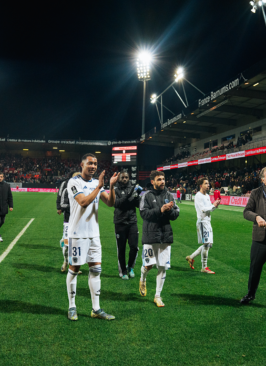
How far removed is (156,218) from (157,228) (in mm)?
159

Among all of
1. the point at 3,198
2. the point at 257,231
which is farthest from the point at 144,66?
the point at 257,231

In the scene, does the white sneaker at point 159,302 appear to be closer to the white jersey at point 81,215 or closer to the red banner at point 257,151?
the white jersey at point 81,215

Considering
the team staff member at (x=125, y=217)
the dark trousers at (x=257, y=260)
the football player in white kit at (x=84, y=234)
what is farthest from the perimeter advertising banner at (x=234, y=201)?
the football player in white kit at (x=84, y=234)

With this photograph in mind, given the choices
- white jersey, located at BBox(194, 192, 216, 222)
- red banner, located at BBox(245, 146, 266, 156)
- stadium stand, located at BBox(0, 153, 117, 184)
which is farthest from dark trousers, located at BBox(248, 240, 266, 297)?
stadium stand, located at BBox(0, 153, 117, 184)

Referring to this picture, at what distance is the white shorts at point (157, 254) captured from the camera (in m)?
4.32

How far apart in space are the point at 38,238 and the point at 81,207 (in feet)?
23.4

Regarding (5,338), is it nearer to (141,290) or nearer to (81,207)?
(81,207)

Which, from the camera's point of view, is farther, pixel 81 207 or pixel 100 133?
pixel 100 133

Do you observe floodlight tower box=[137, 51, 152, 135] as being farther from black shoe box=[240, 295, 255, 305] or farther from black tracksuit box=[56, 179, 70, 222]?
black shoe box=[240, 295, 255, 305]

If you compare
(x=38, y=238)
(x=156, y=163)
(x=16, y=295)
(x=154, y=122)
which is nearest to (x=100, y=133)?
(x=154, y=122)

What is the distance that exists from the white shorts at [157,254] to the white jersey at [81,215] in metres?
1.01

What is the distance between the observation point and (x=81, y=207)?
148 inches

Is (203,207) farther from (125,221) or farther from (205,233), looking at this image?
(125,221)

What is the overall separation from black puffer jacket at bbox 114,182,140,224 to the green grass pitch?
1.25m
